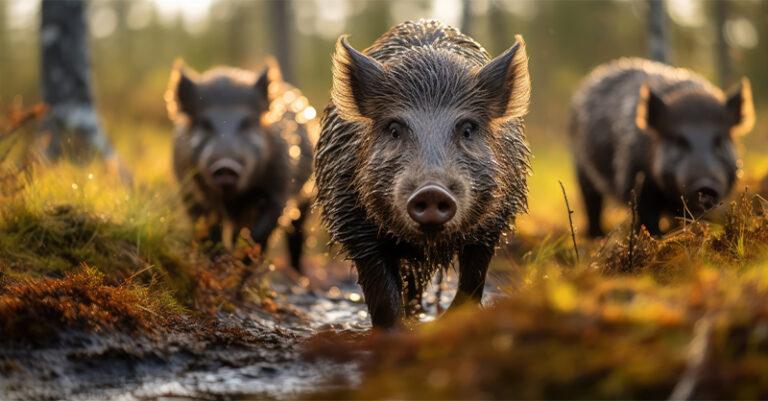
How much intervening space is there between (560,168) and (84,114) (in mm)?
14157

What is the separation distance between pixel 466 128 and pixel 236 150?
306 cm

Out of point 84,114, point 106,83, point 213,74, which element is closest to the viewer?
point 213,74

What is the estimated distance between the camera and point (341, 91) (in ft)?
15.5

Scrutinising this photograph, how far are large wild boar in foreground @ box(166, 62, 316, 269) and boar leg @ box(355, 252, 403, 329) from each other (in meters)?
2.47

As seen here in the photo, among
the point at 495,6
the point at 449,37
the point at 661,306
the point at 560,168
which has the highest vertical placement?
the point at 495,6

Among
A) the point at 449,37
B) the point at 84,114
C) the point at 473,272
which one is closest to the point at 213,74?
the point at 84,114

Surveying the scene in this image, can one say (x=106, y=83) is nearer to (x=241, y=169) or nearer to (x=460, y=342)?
(x=241, y=169)

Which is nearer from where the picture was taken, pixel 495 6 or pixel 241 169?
pixel 241 169

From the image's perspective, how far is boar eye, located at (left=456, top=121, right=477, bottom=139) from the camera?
14.7 ft

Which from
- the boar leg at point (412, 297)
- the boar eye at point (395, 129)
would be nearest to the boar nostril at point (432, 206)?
the boar eye at point (395, 129)

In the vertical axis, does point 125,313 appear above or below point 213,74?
below

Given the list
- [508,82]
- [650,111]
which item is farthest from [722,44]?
[508,82]

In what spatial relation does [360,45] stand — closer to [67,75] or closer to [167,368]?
[67,75]

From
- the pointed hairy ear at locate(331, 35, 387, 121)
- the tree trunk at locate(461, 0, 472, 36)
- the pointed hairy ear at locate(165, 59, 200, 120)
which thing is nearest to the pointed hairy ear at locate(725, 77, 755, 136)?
the pointed hairy ear at locate(331, 35, 387, 121)
